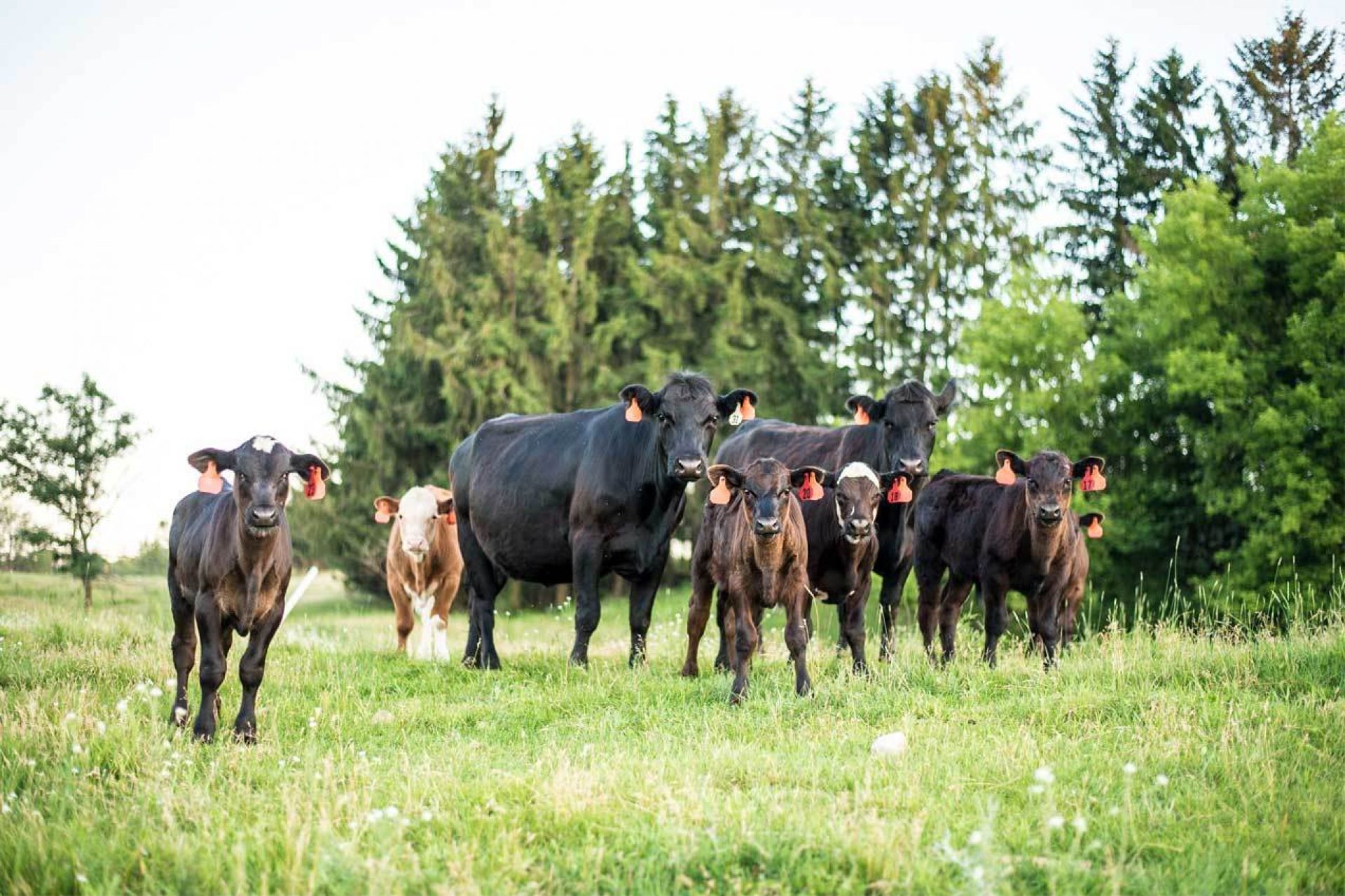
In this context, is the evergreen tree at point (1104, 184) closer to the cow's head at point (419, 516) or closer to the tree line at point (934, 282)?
the tree line at point (934, 282)

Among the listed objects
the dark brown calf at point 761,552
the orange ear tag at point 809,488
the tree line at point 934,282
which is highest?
the tree line at point 934,282

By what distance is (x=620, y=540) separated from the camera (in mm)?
11094

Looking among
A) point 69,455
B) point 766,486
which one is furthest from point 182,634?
point 69,455

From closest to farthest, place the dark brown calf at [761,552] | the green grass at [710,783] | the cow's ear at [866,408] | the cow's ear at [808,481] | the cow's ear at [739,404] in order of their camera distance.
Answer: the green grass at [710,783] < the dark brown calf at [761,552] < the cow's ear at [808,481] < the cow's ear at [739,404] < the cow's ear at [866,408]

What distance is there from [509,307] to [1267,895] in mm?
32090

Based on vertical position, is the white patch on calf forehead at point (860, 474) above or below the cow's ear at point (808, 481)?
above

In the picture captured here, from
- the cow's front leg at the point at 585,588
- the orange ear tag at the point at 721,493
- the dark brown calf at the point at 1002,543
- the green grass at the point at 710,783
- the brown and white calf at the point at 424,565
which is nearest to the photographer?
the green grass at the point at 710,783

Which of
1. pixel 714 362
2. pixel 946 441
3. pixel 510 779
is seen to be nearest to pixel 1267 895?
pixel 510 779

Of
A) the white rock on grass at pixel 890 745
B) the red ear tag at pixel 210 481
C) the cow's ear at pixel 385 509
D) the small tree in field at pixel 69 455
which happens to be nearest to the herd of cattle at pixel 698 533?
the red ear tag at pixel 210 481

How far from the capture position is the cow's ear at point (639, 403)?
11.0 metres

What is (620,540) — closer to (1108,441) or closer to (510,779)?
(510,779)

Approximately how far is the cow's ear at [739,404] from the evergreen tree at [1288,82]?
974 inches

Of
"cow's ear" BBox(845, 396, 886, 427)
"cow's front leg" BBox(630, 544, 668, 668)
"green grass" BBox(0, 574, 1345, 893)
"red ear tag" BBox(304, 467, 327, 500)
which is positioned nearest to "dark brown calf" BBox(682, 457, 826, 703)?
"green grass" BBox(0, 574, 1345, 893)

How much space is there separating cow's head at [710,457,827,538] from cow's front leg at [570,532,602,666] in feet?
5.82
